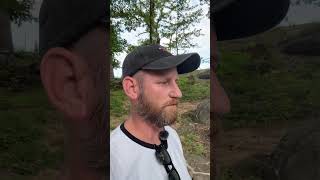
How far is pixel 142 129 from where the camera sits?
1936mm

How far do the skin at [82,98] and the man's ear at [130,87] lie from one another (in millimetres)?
96

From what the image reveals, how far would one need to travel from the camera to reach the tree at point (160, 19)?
1896 millimetres

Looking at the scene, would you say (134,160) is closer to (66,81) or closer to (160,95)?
(160,95)

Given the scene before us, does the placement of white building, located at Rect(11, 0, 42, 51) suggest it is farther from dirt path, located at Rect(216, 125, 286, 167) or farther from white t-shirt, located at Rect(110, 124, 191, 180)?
dirt path, located at Rect(216, 125, 286, 167)

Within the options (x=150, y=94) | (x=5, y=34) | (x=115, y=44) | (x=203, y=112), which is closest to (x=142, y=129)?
(x=150, y=94)

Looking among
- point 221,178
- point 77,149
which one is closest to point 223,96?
point 221,178

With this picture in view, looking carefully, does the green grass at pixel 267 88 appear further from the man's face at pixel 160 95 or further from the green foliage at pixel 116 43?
the green foliage at pixel 116 43

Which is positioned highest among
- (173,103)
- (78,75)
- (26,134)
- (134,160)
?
(78,75)

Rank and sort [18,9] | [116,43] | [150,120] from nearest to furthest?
[18,9] → [116,43] → [150,120]

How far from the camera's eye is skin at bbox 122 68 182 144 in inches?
74.2

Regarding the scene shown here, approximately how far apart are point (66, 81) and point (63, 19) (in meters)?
0.24

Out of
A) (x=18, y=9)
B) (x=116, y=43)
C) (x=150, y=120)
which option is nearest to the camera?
(x=18, y=9)

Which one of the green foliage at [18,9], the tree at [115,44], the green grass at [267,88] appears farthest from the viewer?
the green grass at [267,88]

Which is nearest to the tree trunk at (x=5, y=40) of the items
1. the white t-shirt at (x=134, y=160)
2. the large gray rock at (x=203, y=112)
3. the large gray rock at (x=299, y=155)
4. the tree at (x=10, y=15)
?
the tree at (x=10, y=15)
